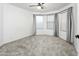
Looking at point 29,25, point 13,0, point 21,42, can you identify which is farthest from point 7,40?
point 13,0

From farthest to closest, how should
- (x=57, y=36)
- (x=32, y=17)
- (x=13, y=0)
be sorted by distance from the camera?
(x=57, y=36), (x=32, y=17), (x=13, y=0)

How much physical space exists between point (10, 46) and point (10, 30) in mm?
492

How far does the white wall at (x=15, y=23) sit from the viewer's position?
7.57ft

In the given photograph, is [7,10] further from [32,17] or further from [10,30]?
[32,17]

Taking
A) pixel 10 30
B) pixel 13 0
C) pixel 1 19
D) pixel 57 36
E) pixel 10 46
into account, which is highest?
pixel 13 0

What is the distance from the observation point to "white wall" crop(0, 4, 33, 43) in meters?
2.31

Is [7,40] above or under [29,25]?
under

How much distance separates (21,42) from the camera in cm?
252

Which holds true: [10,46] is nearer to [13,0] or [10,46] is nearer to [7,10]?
[7,10]

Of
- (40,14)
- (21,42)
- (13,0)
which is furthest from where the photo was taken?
(40,14)

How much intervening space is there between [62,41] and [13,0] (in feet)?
7.00

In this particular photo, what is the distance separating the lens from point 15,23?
2.44m

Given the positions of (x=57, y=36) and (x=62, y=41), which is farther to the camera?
(x=57, y=36)

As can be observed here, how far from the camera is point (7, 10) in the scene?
7.85 feet
